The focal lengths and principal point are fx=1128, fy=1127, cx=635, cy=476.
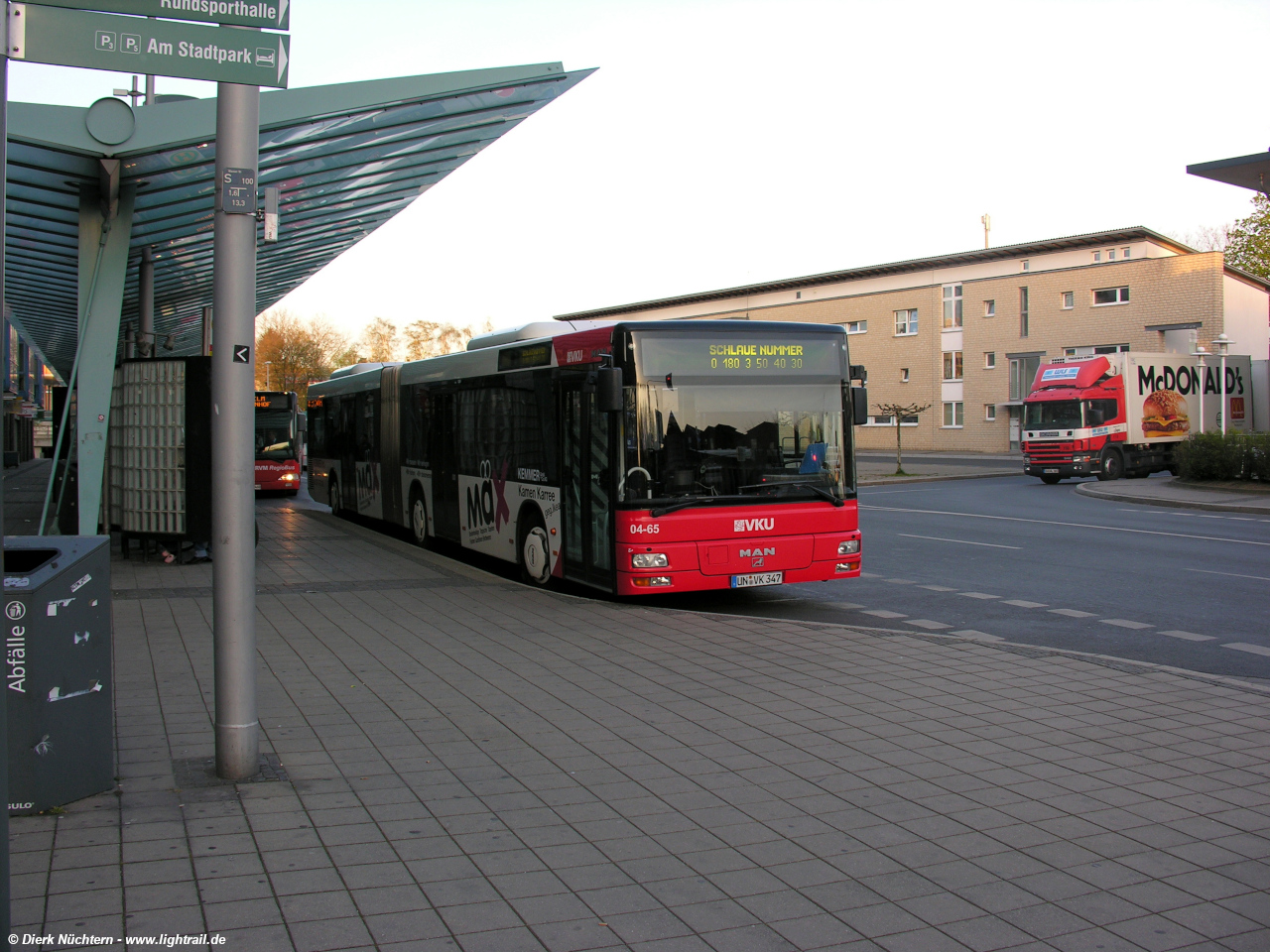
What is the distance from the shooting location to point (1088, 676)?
7512 millimetres

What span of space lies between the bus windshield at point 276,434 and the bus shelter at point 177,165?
9960mm

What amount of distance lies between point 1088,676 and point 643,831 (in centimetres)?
415

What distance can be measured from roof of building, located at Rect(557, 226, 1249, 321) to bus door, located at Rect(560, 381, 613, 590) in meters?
31.7

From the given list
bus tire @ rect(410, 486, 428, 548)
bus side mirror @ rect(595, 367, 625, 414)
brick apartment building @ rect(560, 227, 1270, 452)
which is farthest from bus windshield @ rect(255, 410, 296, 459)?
brick apartment building @ rect(560, 227, 1270, 452)

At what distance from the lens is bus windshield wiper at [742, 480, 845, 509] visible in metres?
10.3

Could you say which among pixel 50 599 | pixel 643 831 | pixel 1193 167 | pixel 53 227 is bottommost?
pixel 643 831

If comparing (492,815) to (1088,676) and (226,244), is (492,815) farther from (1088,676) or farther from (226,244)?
(1088,676)

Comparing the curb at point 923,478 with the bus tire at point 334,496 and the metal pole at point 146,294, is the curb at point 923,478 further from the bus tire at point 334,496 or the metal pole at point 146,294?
Answer: the metal pole at point 146,294

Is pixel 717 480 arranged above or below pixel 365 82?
below

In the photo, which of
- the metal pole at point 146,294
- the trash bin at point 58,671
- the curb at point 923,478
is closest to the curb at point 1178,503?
the curb at point 923,478

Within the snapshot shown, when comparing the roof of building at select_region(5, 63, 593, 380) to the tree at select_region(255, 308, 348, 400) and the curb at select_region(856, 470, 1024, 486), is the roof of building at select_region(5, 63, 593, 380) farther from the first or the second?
the tree at select_region(255, 308, 348, 400)

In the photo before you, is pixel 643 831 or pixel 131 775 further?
pixel 131 775

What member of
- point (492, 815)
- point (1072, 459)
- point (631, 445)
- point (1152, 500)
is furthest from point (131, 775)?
point (1072, 459)

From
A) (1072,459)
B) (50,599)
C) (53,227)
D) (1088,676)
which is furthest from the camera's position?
(1072,459)
